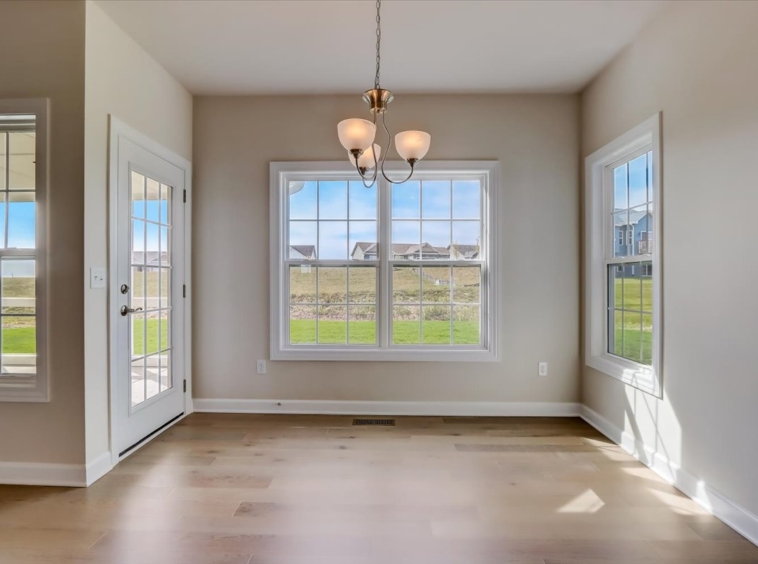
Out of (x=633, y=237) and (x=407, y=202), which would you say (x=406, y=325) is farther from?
(x=633, y=237)

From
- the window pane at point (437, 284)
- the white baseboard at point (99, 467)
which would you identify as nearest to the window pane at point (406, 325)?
the window pane at point (437, 284)

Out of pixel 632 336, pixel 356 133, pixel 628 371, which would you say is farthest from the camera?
pixel 632 336

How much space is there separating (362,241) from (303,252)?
535 millimetres

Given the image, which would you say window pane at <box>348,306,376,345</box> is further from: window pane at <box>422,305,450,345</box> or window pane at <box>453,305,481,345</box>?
window pane at <box>453,305,481,345</box>

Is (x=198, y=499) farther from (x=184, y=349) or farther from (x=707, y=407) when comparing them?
(x=707, y=407)

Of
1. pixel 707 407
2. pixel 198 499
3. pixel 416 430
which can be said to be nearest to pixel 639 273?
pixel 707 407

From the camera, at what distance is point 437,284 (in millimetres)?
3520

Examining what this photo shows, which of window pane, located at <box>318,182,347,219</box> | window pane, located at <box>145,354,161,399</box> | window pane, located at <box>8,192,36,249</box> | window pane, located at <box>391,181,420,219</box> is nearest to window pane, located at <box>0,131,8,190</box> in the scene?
window pane, located at <box>8,192,36,249</box>

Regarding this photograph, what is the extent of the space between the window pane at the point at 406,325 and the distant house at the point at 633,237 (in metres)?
1.62

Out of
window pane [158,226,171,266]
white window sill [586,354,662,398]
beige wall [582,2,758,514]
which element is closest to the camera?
beige wall [582,2,758,514]

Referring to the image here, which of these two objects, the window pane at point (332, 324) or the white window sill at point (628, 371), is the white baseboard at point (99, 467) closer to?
the window pane at point (332, 324)

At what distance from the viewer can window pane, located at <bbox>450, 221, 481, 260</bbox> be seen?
352cm

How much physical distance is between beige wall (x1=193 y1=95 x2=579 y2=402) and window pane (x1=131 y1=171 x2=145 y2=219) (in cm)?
65

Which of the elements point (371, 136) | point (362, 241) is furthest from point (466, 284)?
point (371, 136)
